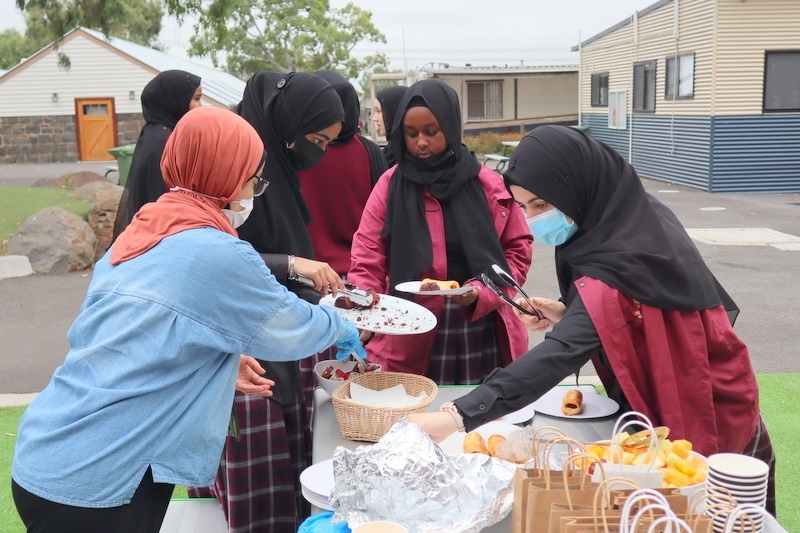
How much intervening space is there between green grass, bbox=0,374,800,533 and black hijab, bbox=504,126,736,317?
5.80ft

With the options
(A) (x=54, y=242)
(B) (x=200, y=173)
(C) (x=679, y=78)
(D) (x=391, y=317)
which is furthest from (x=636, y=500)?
(C) (x=679, y=78)

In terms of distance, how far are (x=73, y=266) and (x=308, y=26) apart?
3182 cm

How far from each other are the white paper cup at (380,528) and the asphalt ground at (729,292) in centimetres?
460

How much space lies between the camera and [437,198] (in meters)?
3.41

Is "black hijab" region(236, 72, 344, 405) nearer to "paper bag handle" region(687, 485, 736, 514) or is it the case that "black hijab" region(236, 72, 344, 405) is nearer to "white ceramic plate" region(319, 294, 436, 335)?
"white ceramic plate" region(319, 294, 436, 335)

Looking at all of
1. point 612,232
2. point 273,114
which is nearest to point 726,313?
point 612,232

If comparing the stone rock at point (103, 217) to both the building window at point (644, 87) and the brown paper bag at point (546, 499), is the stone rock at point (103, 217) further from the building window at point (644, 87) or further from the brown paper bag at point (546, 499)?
the building window at point (644, 87)

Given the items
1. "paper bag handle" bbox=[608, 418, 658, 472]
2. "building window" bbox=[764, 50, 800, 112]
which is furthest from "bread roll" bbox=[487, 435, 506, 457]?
"building window" bbox=[764, 50, 800, 112]

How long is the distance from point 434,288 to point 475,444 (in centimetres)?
87

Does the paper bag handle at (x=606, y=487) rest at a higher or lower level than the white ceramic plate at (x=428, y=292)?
lower

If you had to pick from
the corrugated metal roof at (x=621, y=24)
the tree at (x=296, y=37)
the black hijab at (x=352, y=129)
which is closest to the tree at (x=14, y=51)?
the tree at (x=296, y=37)

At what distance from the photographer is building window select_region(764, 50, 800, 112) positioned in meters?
16.5

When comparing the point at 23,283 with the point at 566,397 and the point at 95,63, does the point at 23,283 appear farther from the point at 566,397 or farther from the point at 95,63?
the point at 95,63

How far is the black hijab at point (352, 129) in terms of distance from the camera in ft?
13.1
